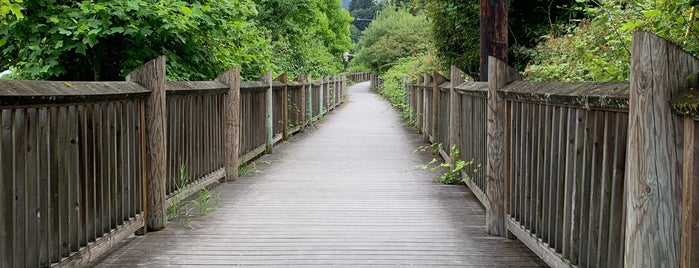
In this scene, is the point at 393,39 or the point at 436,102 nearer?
the point at 436,102

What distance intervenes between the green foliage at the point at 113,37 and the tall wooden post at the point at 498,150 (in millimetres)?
3654

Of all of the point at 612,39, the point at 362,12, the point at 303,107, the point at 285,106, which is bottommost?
the point at 303,107

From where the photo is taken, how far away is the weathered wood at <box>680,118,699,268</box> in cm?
247

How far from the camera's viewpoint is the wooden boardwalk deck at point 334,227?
4742 millimetres

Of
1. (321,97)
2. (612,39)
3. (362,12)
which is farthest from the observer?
(362,12)

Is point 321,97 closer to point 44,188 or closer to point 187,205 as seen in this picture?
point 187,205

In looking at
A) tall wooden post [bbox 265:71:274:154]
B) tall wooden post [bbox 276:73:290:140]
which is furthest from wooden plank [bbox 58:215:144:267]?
tall wooden post [bbox 276:73:290:140]

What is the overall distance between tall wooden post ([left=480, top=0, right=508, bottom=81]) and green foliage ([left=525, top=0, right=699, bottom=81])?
2.69ft

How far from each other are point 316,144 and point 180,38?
18.6ft

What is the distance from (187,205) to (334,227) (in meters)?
1.68

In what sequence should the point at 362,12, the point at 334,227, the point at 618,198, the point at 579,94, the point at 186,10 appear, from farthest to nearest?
the point at 362,12, the point at 186,10, the point at 334,227, the point at 579,94, the point at 618,198

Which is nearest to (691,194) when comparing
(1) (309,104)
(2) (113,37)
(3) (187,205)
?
(3) (187,205)

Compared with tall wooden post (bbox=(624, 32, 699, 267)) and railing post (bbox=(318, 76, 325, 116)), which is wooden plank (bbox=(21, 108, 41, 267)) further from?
railing post (bbox=(318, 76, 325, 116))

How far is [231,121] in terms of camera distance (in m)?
8.52
